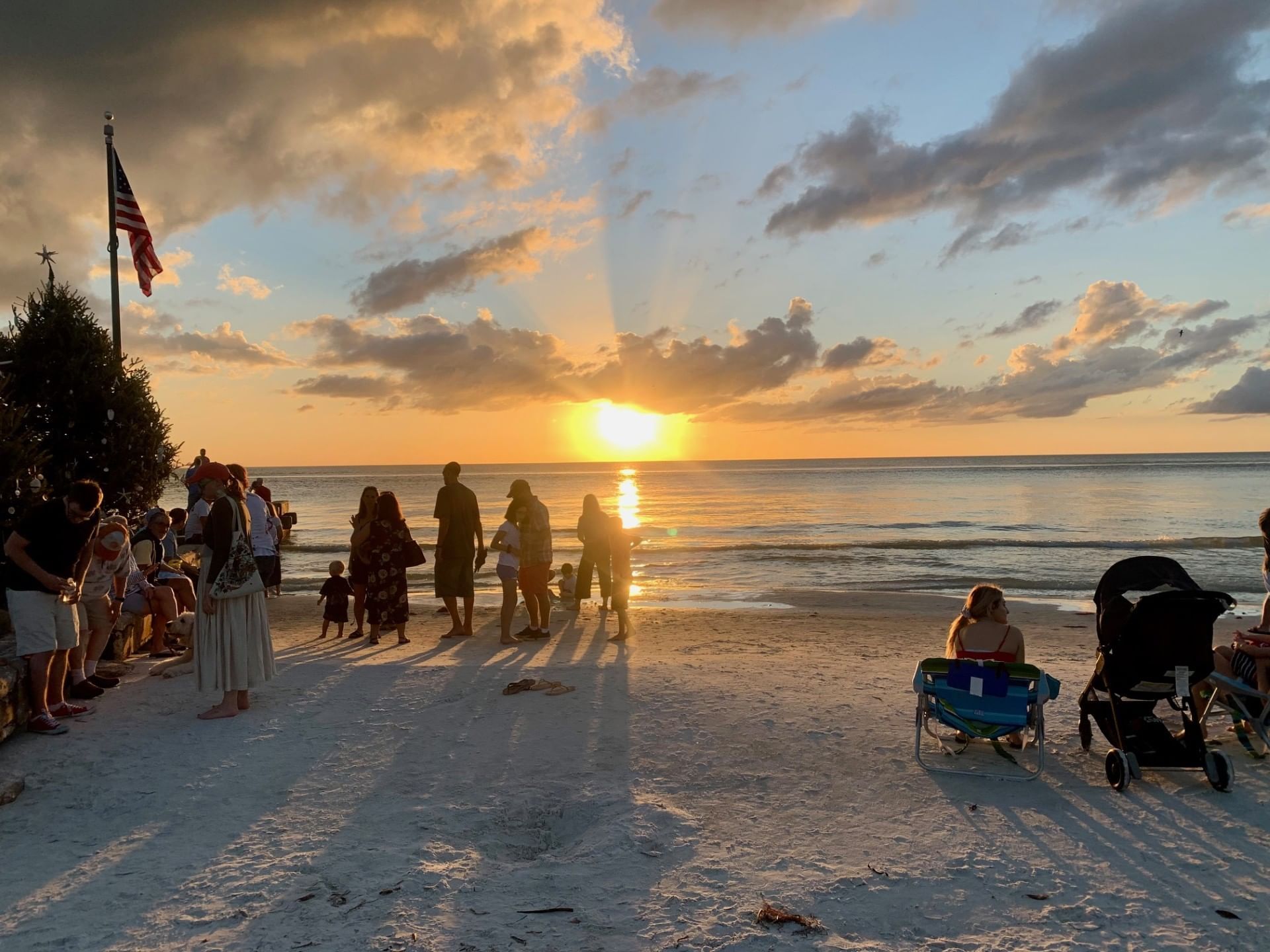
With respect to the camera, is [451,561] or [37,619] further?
[451,561]

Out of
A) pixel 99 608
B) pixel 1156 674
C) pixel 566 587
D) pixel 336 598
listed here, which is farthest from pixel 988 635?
pixel 566 587

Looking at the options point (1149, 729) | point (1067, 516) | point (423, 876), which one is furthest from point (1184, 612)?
point (1067, 516)

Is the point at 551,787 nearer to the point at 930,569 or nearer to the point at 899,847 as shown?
the point at 899,847

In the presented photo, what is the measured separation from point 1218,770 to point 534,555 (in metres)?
6.92

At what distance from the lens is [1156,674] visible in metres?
5.16

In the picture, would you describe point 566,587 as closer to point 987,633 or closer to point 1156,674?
point 987,633

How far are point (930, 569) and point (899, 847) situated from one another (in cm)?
1918

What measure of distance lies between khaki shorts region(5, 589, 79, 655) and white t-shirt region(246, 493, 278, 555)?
436 cm

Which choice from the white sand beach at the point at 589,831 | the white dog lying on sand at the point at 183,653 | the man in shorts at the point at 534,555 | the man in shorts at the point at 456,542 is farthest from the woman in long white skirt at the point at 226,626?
the man in shorts at the point at 534,555

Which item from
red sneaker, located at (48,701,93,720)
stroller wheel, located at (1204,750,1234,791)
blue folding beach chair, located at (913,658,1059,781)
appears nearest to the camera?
stroller wheel, located at (1204,750,1234,791)

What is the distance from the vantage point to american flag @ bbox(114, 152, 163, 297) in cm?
1259

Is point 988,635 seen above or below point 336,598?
above

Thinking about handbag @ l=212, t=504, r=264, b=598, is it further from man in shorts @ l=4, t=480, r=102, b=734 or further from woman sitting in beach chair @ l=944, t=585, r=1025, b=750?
woman sitting in beach chair @ l=944, t=585, r=1025, b=750

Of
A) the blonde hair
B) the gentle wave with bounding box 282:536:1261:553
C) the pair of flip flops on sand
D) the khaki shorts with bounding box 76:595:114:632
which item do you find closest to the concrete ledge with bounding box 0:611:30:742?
the khaki shorts with bounding box 76:595:114:632
